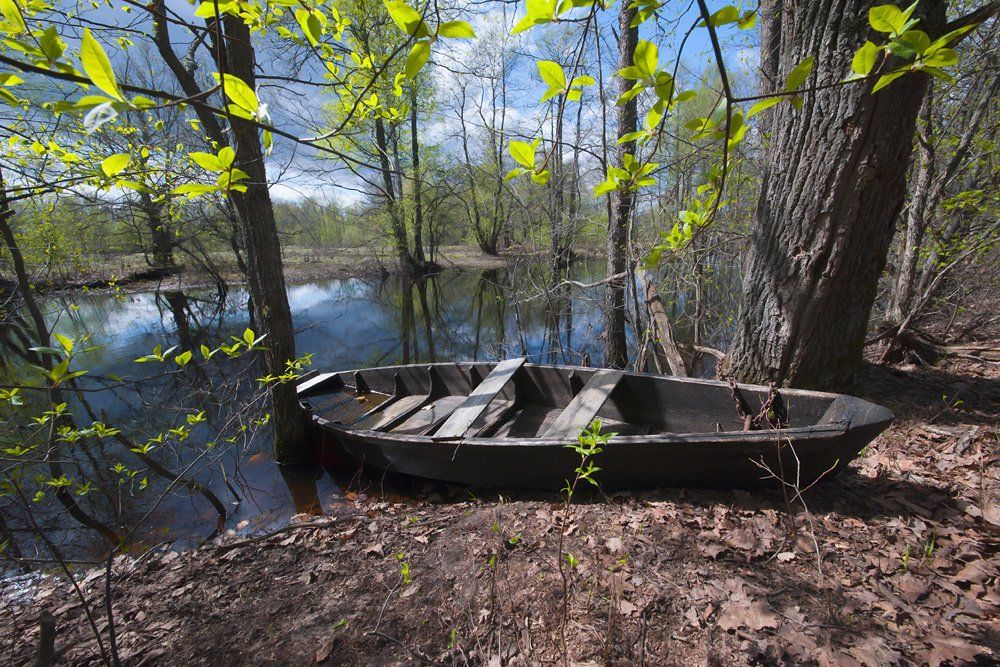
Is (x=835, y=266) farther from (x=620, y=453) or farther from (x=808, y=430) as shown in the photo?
(x=620, y=453)

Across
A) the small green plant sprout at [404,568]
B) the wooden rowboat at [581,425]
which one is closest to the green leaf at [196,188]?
the small green plant sprout at [404,568]

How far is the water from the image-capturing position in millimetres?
4949

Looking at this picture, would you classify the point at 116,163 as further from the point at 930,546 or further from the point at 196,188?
the point at 930,546

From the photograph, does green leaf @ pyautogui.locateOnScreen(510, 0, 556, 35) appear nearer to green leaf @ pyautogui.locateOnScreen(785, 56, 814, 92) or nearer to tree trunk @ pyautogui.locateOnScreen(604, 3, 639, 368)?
green leaf @ pyautogui.locateOnScreen(785, 56, 814, 92)

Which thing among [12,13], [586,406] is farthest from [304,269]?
[12,13]

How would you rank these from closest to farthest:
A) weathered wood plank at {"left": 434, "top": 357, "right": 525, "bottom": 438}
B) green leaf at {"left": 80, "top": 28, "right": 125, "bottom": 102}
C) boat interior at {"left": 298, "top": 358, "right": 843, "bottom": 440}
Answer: green leaf at {"left": 80, "top": 28, "right": 125, "bottom": 102}, boat interior at {"left": 298, "top": 358, "right": 843, "bottom": 440}, weathered wood plank at {"left": 434, "top": 357, "right": 525, "bottom": 438}

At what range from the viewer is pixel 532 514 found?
3168 mm

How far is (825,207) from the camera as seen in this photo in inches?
103

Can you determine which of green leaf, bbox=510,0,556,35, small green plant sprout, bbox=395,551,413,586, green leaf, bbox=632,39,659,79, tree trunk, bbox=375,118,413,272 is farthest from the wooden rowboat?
tree trunk, bbox=375,118,413,272

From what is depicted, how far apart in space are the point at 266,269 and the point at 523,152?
14.7 feet

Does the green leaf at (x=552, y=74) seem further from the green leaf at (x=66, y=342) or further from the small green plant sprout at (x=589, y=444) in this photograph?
the green leaf at (x=66, y=342)

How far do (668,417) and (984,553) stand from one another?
2173 mm

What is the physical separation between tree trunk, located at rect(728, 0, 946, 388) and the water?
3005 mm

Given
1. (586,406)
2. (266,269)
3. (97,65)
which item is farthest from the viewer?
(266,269)
